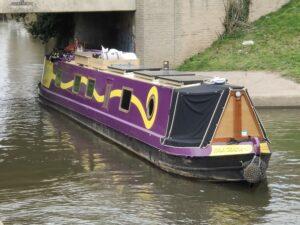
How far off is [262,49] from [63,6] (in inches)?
285

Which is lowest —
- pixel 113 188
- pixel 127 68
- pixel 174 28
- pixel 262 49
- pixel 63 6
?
pixel 113 188

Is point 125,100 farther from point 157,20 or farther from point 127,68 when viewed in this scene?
point 157,20

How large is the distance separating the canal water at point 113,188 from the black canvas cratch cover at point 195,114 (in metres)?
0.75

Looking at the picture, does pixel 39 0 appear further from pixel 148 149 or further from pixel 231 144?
pixel 231 144

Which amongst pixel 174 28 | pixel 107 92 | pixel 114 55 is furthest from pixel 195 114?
pixel 174 28

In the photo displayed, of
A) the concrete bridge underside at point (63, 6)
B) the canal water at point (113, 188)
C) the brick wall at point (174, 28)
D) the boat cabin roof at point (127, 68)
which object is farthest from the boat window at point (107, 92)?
the brick wall at point (174, 28)

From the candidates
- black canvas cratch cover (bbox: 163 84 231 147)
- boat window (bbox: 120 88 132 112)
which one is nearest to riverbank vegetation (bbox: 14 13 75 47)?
boat window (bbox: 120 88 132 112)

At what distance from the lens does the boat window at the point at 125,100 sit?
1434cm

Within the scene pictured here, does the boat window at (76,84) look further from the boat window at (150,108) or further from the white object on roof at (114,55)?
the boat window at (150,108)

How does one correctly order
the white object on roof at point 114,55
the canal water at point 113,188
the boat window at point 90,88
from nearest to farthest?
the canal water at point 113,188 < the boat window at point 90,88 < the white object on roof at point 114,55

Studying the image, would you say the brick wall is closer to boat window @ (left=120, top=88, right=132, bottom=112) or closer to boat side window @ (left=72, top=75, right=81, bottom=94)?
boat side window @ (left=72, top=75, right=81, bottom=94)

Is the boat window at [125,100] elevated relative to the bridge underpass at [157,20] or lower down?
lower down

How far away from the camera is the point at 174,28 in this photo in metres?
22.4

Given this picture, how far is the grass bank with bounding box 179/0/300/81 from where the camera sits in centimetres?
2167
